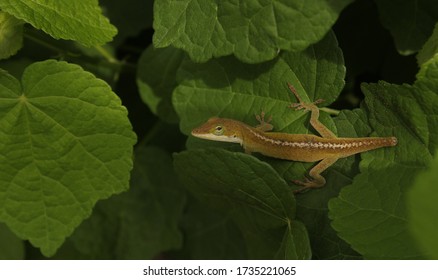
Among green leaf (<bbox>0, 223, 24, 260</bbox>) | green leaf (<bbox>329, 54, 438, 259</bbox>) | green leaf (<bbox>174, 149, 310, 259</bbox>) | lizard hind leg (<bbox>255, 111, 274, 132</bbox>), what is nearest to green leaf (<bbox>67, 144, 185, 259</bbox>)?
green leaf (<bbox>0, 223, 24, 260</bbox>)

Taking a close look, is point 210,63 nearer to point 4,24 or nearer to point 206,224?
point 4,24

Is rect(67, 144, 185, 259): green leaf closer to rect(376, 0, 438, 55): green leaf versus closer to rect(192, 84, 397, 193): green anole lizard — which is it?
rect(192, 84, 397, 193): green anole lizard

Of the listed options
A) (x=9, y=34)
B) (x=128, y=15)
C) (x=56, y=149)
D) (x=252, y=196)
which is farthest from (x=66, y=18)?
(x=252, y=196)

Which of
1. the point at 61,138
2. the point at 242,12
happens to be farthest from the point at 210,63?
the point at 61,138

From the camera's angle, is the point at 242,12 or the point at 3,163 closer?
the point at 242,12

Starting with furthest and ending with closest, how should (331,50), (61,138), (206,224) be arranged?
(206,224) < (61,138) < (331,50)
